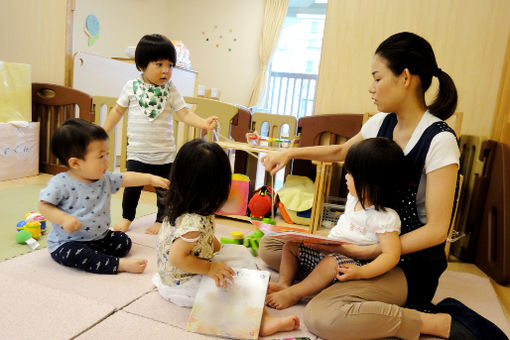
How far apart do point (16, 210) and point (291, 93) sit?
4066 millimetres

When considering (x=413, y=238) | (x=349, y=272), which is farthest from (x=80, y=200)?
(x=413, y=238)

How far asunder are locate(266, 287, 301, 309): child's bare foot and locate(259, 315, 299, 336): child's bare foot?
0.10 meters

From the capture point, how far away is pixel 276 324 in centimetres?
94

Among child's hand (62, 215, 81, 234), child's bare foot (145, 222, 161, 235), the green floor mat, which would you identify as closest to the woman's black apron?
child's hand (62, 215, 81, 234)

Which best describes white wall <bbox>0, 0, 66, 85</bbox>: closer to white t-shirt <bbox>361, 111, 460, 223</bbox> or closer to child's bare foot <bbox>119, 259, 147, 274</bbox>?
child's bare foot <bbox>119, 259, 147, 274</bbox>

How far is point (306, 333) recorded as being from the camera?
98 cm

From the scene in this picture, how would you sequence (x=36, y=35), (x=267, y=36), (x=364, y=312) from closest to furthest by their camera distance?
(x=364, y=312) → (x=36, y=35) → (x=267, y=36)

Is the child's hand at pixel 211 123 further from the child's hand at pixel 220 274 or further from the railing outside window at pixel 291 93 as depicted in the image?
the railing outside window at pixel 291 93

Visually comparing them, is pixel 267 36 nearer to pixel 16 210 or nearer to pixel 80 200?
pixel 16 210

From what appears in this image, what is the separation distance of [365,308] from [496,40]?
160cm

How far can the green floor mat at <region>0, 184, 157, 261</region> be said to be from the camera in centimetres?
133

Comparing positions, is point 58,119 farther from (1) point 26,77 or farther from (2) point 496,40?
(2) point 496,40

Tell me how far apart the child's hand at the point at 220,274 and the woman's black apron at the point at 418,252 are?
1.55ft

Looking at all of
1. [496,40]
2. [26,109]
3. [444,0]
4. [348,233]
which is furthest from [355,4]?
[26,109]
